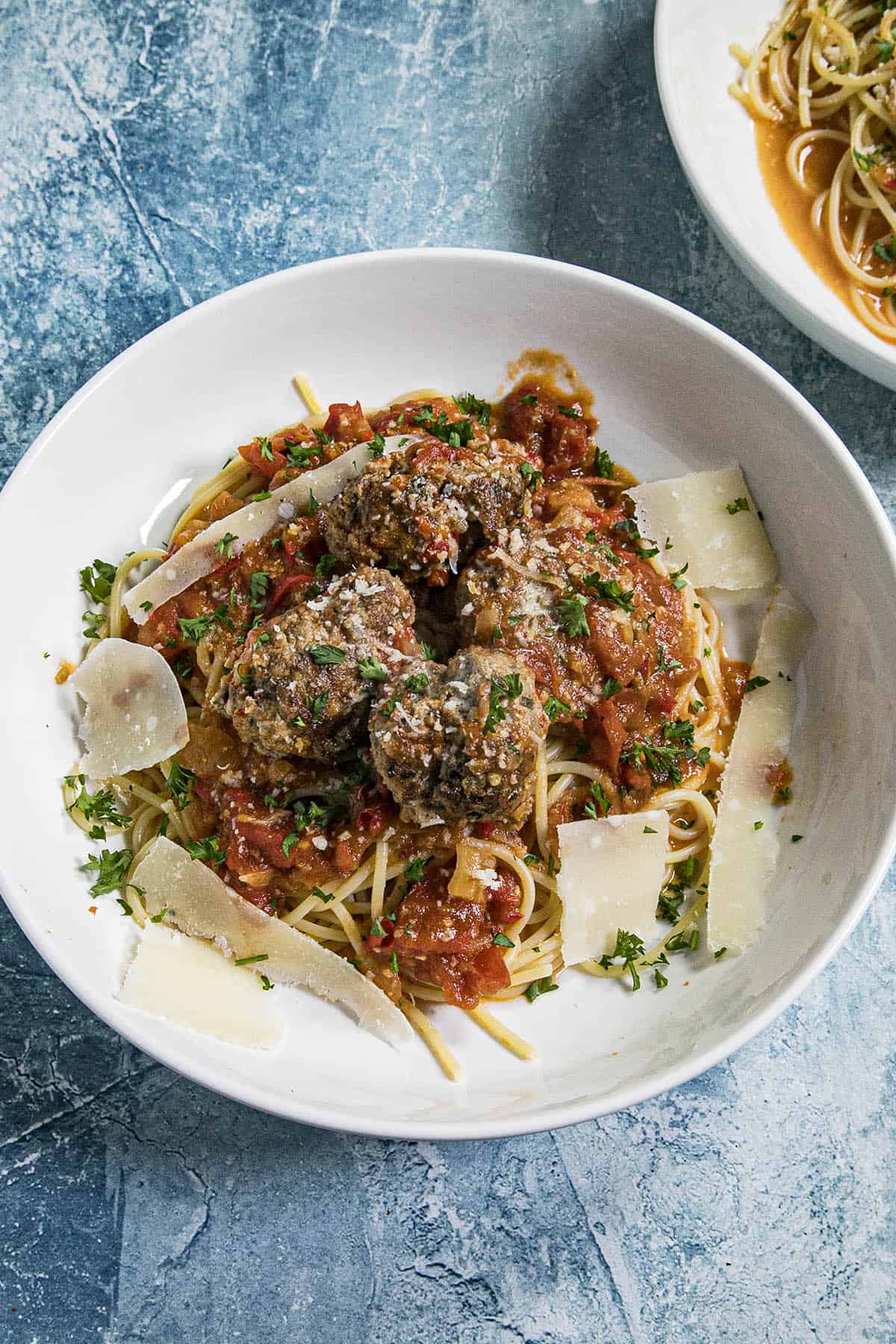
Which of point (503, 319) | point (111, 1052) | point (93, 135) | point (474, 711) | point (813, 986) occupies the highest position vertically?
point (93, 135)

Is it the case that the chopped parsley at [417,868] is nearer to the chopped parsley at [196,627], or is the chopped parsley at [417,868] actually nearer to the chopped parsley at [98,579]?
the chopped parsley at [196,627]

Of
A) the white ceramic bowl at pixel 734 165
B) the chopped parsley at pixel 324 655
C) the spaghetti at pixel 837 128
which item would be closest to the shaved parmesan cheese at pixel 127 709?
the chopped parsley at pixel 324 655

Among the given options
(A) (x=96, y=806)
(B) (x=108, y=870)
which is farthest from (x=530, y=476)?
(B) (x=108, y=870)

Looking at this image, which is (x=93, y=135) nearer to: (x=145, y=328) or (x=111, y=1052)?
(x=145, y=328)

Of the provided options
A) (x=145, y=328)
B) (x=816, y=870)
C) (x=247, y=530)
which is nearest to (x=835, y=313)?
(x=816, y=870)

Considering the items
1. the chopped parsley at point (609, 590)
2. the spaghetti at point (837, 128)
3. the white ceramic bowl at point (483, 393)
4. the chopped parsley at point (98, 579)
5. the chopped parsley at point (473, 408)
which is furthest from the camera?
the spaghetti at point (837, 128)

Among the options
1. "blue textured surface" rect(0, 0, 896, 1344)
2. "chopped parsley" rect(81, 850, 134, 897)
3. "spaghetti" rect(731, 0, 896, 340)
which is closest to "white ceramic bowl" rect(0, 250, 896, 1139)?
"chopped parsley" rect(81, 850, 134, 897)

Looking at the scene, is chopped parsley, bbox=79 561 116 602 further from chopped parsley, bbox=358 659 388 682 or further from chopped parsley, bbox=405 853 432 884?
chopped parsley, bbox=405 853 432 884
